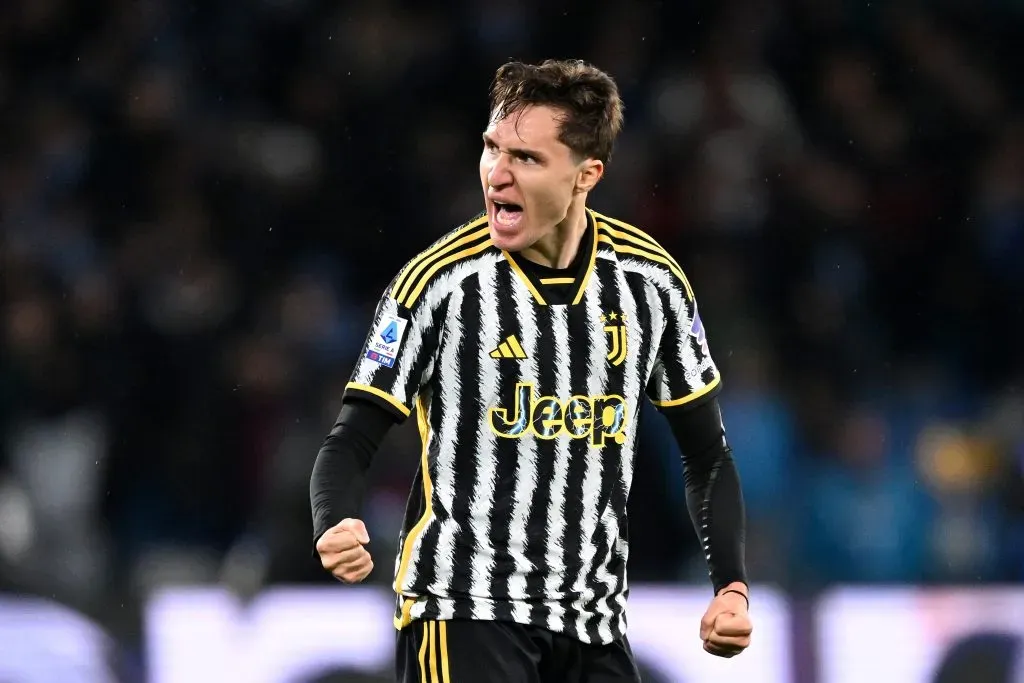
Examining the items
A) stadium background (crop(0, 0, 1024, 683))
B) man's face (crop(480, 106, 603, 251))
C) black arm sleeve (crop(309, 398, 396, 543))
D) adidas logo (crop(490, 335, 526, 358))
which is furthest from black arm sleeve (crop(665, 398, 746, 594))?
stadium background (crop(0, 0, 1024, 683))

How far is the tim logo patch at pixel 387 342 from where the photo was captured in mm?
2967

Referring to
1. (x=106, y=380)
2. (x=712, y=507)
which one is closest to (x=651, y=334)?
(x=712, y=507)

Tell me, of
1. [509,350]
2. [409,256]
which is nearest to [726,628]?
[509,350]

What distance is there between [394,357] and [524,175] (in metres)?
0.43

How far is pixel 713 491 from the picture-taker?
10.5 feet

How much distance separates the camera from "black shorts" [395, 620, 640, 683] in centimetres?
294

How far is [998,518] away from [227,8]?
434cm

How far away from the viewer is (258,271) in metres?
7.04

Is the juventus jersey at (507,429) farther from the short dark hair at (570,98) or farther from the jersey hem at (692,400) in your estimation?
the short dark hair at (570,98)

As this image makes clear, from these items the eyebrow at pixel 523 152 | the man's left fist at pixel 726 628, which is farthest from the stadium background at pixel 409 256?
the eyebrow at pixel 523 152

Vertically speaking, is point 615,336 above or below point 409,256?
below

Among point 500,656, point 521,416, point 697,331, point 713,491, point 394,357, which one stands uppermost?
point 697,331

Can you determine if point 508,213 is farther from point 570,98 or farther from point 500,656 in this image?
point 500,656

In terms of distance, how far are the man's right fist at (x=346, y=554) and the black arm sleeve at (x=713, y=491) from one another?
782 mm
